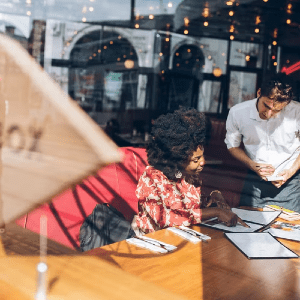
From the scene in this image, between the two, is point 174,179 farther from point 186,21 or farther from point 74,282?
point 186,21

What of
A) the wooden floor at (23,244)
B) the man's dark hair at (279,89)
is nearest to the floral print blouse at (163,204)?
the wooden floor at (23,244)

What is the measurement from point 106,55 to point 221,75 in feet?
10.9

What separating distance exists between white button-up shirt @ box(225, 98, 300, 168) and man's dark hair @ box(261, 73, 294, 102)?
23cm

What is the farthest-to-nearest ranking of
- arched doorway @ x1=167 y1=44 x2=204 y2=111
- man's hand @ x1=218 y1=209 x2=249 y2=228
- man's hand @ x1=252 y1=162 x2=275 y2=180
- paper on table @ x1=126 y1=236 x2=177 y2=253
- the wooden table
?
arched doorway @ x1=167 y1=44 x2=204 y2=111
man's hand @ x1=252 y1=162 x2=275 y2=180
man's hand @ x1=218 y1=209 x2=249 y2=228
paper on table @ x1=126 y1=236 x2=177 y2=253
the wooden table

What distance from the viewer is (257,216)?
2.00 meters

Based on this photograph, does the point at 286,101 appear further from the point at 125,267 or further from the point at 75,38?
the point at 75,38

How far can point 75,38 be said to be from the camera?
11.1 metres

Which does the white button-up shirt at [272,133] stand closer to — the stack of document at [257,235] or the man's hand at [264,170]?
the man's hand at [264,170]

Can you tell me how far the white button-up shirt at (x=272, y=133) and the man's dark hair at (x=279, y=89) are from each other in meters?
0.23

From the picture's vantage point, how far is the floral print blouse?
181 centimetres

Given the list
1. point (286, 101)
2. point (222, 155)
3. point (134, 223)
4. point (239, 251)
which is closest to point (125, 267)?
point (239, 251)

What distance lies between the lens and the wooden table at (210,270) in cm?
111

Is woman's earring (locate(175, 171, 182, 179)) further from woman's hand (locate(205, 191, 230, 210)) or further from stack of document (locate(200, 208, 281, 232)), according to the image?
woman's hand (locate(205, 191, 230, 210))

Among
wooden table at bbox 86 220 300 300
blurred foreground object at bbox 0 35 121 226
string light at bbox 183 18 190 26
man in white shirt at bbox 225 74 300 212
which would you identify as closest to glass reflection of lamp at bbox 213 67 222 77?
string light at bbox 183 18 190 26
